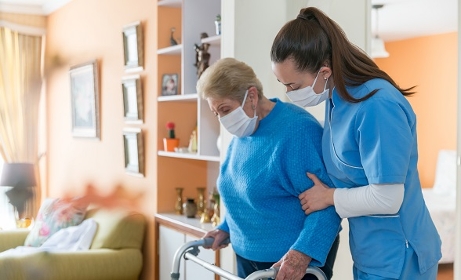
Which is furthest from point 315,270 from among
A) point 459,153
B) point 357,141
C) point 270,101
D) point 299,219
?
point 459,153

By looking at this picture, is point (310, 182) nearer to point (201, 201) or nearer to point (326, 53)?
point (326, 53)

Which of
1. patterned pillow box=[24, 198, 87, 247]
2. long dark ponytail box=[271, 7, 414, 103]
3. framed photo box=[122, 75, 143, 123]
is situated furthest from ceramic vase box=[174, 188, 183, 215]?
long dark ponytail box=[271, 7, 414, 103]

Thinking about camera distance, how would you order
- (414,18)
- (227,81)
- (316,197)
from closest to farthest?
1. (316,197)
2. (227,81)
3. (414,18)

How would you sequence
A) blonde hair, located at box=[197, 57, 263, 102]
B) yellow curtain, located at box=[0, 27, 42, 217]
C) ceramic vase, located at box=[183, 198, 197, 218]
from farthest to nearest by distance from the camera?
ceramic vase, located at box=[183, 198, 197, 218] < blonde hair, located at box=[197, 57, 263, 102] < yellow curtain, located at box=[0, 27, 42, 217]

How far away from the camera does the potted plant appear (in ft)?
8.91

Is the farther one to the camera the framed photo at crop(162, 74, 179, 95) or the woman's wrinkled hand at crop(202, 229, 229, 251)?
the framed photo at crop(162, 74, 179, 95)

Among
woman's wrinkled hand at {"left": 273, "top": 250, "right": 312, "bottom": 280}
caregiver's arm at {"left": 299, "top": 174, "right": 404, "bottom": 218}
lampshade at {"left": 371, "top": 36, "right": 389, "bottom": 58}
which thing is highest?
lampshade at {"left": 371, "top": 36, "right": 389, "bottom": 58}

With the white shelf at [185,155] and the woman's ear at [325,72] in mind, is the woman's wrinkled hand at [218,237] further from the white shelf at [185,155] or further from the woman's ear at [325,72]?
the white shelf at [185,155]

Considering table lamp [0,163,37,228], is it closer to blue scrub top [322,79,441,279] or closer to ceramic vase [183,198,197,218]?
blue scrub top [322,79,441,279]

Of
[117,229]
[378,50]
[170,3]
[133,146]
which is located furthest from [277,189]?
[378,50]

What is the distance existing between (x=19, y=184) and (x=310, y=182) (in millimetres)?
558

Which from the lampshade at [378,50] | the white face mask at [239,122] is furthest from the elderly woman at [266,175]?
the lampshade at [378,50]

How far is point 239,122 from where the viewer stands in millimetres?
1374

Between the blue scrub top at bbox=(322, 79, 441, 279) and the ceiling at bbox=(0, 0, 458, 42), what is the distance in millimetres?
3048
